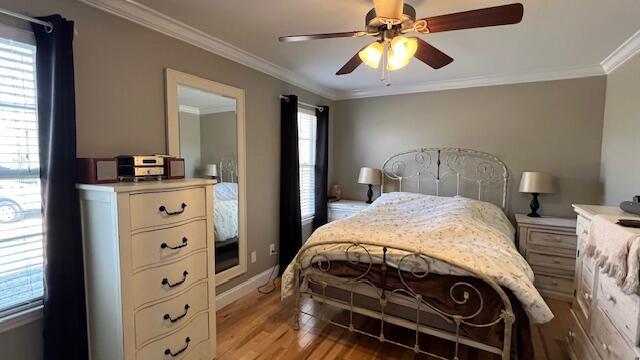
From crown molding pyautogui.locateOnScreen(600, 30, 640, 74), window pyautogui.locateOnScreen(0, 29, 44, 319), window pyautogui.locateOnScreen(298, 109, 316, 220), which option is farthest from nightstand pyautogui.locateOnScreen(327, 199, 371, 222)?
window pyautogui.locateOnScreen(0, 29, 44, 319)

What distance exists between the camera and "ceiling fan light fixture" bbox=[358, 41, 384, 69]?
1866mm

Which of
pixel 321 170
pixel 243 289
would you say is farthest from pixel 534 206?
pixel 243 289

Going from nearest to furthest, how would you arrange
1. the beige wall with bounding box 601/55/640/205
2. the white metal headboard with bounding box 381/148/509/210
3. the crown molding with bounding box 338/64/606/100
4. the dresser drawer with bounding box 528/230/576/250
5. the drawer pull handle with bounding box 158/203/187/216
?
the drawer pull handle with bounding box 158/203/187/216 < the beige wall with bounding box 601/55/640/205 < the dresser drawer with bounding box 528/230/576/250 < the crown molding with bounding box 338/64/606/100 < the white metal headboard with bounding box 381/148/509/210

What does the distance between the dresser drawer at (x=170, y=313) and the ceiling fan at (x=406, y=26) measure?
5.69ft

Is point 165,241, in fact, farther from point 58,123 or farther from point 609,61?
point 609,61

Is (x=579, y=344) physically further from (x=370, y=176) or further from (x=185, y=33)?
(x=185, y=33)

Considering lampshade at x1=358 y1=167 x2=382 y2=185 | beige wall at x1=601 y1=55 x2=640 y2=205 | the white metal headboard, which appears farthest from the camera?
lampshade at x1=358 y1=167 x2=382 y2=185

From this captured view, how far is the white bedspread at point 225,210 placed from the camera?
277cm

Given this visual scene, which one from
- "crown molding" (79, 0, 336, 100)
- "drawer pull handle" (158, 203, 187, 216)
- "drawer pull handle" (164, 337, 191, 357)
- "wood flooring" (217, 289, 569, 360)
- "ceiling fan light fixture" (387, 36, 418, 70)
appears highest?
"crown molding" (79, 0, 336, 100)

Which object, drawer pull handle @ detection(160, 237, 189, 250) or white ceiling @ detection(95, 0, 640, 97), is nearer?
drawer pull handle @ detection(160, 237, 189, 250)

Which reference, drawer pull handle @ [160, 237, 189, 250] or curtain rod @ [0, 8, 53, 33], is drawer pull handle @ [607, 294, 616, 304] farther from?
curtain rod @ [0, 8, 53, 33]

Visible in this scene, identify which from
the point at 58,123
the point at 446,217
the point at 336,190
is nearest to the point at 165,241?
the point at 58,123

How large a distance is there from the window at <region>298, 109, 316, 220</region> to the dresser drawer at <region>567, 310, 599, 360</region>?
9.20 feet

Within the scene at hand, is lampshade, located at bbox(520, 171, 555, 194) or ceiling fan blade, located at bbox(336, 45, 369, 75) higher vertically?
ceiling fan blade, located at bbox(336, 45, 369, 75)
